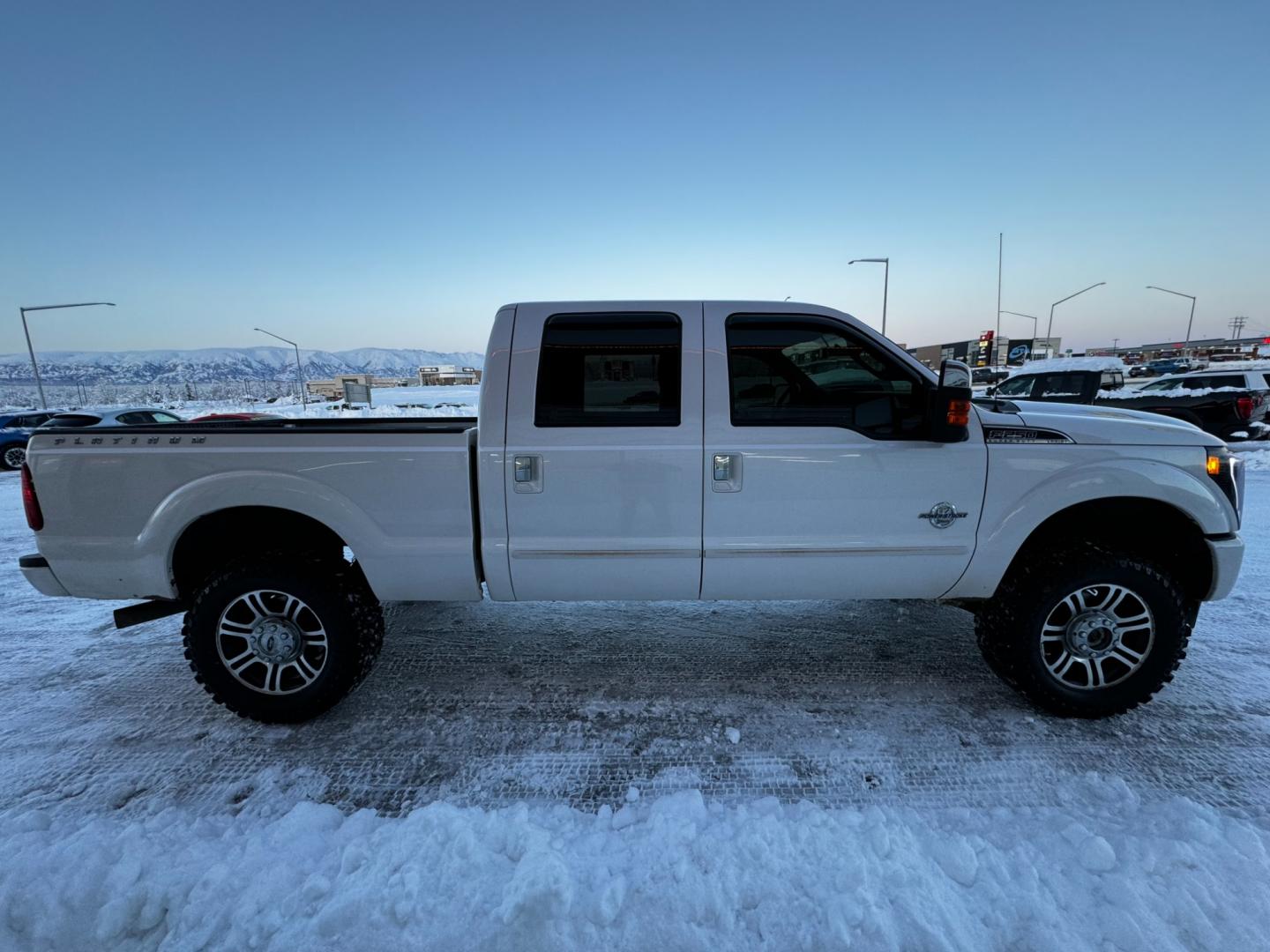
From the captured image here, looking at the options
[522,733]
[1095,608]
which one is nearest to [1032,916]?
[1095,608]

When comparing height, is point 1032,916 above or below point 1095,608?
below

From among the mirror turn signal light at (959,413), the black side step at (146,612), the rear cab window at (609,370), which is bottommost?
the black side step at (146,612)

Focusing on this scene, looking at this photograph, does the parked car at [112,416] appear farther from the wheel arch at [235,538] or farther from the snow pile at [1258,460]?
the snow pile at [1258,460]

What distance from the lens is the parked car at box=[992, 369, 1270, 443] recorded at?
11438 mm

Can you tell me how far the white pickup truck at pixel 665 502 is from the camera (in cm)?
274

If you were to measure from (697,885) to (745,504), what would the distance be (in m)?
1.55

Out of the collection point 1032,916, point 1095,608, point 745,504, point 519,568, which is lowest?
point 1032,916

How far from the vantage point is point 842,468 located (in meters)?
2.75

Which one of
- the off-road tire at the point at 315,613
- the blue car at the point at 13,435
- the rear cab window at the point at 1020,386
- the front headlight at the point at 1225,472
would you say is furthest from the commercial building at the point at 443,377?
the front headlight at the point at 1225,472

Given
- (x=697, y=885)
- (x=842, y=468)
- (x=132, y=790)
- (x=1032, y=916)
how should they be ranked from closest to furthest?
(x=1032, y=916) < (x=697, y=885) < (x=132, y=790) < (x=842, y=468)

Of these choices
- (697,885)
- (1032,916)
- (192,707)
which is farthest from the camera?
(192,707)

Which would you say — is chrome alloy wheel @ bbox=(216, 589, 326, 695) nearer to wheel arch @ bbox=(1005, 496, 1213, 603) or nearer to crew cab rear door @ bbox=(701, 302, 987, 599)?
crew cab rear door @ bbox=(701, 302, 987, 599)

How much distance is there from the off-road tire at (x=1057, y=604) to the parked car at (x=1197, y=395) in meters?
9.29

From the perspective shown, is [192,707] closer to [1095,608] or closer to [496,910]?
[496,910]
